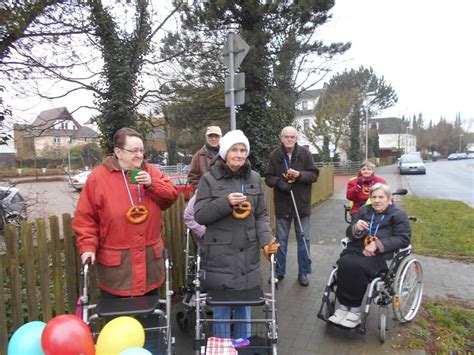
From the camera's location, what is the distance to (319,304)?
4.48 meters

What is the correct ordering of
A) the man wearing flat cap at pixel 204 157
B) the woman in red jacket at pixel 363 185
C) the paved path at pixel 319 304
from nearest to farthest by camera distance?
the paved path at pixel 319 304 < the man wearing flat cap at pixel 204 157 < the woman in red jacket at pixel 363 185

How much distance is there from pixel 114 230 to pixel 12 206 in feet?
10.5

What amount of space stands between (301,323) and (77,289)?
232 cm

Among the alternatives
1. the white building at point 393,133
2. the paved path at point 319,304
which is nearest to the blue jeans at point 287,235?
the paved path at point 319,304

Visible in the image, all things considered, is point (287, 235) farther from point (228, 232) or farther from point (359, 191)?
point (228, 232)

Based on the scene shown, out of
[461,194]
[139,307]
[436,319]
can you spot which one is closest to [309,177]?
[436,319]

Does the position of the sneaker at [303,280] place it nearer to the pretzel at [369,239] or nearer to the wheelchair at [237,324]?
the pretzel at [369,239]

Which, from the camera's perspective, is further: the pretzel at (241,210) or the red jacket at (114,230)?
the pretzel at (241,210)

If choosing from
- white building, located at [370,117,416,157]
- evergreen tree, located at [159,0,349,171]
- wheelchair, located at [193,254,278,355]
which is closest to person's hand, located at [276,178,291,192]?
wheelchair, located at [193,254,278,355]

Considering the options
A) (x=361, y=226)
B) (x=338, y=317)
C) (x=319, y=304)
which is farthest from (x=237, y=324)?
(x=319, y=304)

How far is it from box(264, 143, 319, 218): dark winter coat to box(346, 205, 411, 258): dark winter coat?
100cm

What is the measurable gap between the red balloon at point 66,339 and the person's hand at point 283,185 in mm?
3127

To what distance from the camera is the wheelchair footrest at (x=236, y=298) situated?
259 centimetres

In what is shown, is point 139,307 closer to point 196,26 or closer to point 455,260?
point 455,260
